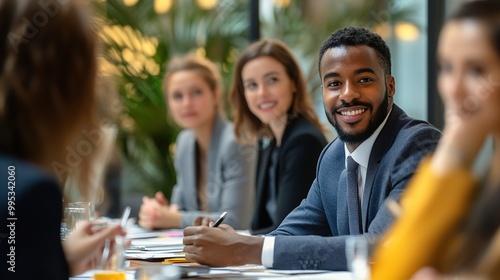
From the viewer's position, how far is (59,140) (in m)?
1.70

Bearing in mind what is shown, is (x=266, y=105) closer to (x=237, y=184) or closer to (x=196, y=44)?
(x=237, y=184)

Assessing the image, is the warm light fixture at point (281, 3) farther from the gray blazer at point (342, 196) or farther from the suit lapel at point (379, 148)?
the suit lapel at point (379, 148)

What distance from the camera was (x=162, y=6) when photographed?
Result: 668 cm

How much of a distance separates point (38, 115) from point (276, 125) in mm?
2444

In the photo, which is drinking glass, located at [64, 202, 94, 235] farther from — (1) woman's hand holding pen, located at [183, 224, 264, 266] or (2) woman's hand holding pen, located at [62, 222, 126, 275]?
(2) woman's hand holding pen, located at [62, 222, 126, 275]

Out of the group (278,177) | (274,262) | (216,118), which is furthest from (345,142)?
(216,118)

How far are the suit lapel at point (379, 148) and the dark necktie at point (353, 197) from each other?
0.12 ft

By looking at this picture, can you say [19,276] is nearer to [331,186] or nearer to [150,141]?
[331,186]

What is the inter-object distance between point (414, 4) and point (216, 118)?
1.98 m

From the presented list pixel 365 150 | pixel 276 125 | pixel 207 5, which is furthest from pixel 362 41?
pixel 207 5

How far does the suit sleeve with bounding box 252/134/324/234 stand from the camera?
3750 millimetres

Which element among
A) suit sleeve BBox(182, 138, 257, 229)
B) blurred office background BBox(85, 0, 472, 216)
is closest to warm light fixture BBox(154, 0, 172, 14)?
blurred office background BBox(85, 0, 472, 216)

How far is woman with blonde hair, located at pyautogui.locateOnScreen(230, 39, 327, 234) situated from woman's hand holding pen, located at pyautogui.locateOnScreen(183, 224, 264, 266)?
119cm

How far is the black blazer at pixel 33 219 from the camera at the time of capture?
1.61 m
